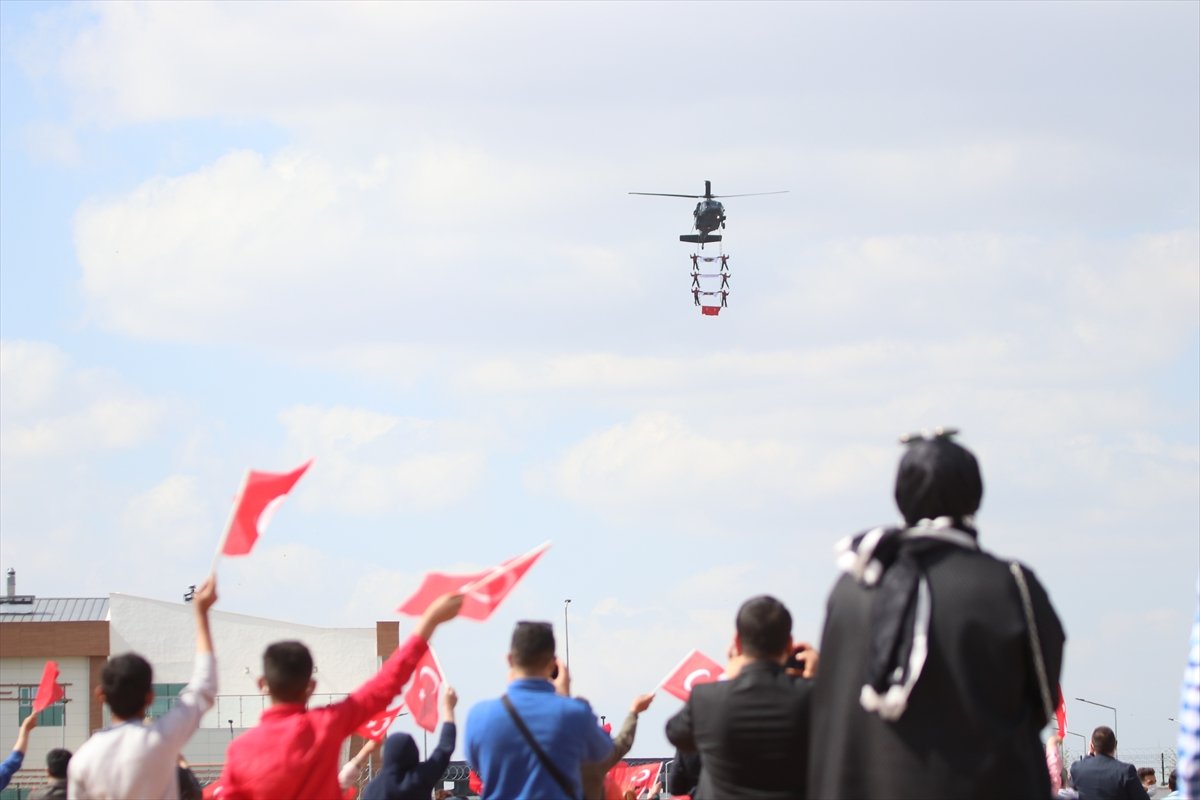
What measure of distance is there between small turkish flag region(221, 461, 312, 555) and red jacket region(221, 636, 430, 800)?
0.60 m

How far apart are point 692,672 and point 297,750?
2716 millimetres

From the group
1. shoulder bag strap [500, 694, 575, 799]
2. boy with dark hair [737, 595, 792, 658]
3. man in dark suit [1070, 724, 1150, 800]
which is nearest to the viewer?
boy with dark hair [737, 595, 792, 658]

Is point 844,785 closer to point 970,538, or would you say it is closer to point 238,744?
point 970,538

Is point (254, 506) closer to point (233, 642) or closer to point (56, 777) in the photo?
point (56, 777)

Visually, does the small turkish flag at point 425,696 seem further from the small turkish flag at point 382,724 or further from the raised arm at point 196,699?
the raised arm at point 196,699

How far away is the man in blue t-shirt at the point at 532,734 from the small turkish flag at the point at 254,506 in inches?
43.2

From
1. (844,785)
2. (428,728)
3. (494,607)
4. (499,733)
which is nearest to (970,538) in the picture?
(844,785)

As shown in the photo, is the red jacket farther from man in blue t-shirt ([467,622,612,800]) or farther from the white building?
the white building

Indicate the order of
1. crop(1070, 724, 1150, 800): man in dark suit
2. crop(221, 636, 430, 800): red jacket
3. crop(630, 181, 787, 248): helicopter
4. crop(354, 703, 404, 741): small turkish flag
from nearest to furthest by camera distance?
crop(221, 636, 430, 800): red jacket, crop(354, 703, 404, 741): small turkish flag, crop(1070, 724, 1150, 800): man in dark suit, crop(630, 181, 787, 248): helicopter

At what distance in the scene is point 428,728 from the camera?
9.30 m

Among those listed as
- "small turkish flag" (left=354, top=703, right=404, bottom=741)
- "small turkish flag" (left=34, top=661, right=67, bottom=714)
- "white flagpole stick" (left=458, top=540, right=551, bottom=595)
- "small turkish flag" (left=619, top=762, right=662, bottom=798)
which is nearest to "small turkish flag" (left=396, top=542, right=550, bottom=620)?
"white flagpole stick" (left=458, top=540, right=551, bottom=595)

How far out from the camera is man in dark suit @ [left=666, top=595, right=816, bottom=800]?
246 inches

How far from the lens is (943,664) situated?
524 centimetres

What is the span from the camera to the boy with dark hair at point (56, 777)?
30.9ft
